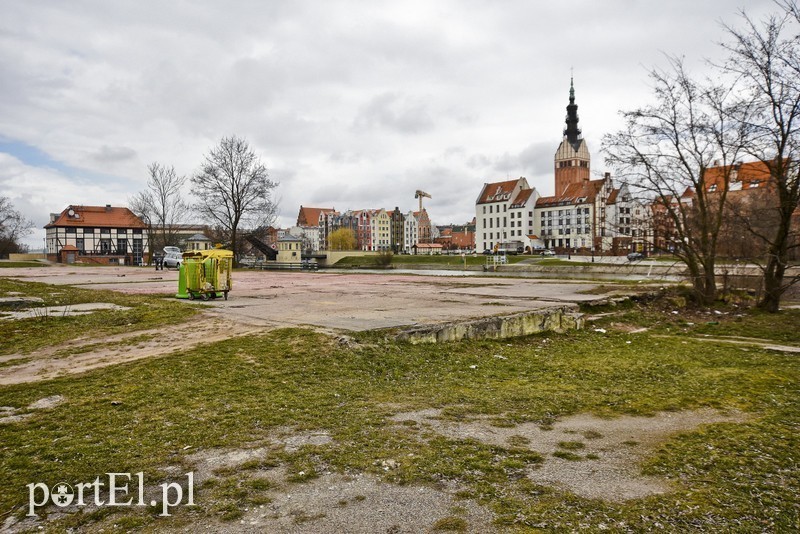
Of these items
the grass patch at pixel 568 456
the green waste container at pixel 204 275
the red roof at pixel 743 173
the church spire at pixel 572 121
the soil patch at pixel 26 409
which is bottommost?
the grass patch at pixel 568 456

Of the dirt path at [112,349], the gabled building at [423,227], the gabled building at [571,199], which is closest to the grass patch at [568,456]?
the dirt path at [112,349]

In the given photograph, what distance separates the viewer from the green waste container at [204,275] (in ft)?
42.8

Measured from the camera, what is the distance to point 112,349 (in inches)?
278

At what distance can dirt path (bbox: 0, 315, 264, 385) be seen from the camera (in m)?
5.88

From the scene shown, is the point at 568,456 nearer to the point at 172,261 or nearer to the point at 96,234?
the point at 172,261

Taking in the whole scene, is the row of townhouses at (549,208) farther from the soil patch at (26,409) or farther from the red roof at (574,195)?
the soil patch at (26,409)

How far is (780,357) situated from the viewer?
756 cm

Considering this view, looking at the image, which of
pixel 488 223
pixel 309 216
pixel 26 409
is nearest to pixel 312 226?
pixel 309 216

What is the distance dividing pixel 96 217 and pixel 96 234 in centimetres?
298

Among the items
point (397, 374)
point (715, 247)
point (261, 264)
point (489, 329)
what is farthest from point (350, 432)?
point (261, 264)

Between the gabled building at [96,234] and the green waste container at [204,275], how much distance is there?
222 ft

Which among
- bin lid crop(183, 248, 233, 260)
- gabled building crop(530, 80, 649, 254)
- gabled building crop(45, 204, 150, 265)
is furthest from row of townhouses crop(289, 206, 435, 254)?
bin lid crop(183, 248, 233, 260)

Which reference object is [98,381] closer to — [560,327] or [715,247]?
[560,327]

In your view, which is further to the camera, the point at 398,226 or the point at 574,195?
the point at 398,226
